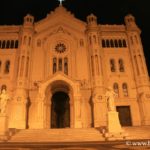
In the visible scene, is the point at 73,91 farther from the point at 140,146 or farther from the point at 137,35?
the point at 140,146

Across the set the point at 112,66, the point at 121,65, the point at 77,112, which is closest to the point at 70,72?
the point at 112,66

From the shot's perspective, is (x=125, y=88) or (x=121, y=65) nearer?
(x=125, y=88)

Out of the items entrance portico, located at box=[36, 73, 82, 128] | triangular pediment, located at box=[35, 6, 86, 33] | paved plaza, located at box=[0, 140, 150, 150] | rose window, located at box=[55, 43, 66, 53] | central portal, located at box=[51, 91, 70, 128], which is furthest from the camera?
triangular pediment, located at box=[35, 6, 86, 33]

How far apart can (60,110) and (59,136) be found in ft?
34.3

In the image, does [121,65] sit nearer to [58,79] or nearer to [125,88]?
[125,88]

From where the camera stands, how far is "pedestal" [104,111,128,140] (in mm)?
18031

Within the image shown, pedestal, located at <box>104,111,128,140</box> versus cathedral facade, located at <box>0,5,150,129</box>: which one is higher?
cathedral facade, located at <box>0,5,150,129</box>

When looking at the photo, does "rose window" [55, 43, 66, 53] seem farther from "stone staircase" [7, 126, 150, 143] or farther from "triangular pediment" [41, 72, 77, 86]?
"stone staircase" [7, 126, 150, 143]

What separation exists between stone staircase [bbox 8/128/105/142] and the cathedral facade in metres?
5.59

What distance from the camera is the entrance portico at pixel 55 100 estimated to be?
2760 centimetres

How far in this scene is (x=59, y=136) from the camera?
19.9 meters

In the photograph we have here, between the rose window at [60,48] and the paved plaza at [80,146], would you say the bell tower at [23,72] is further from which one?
the paved plaza at [80,146]

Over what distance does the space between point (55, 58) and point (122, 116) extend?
10850 millimetres

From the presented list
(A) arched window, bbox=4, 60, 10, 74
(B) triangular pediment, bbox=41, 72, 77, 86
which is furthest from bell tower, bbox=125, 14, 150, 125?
(A) arched window, bbox=4, 60, 10, 74
